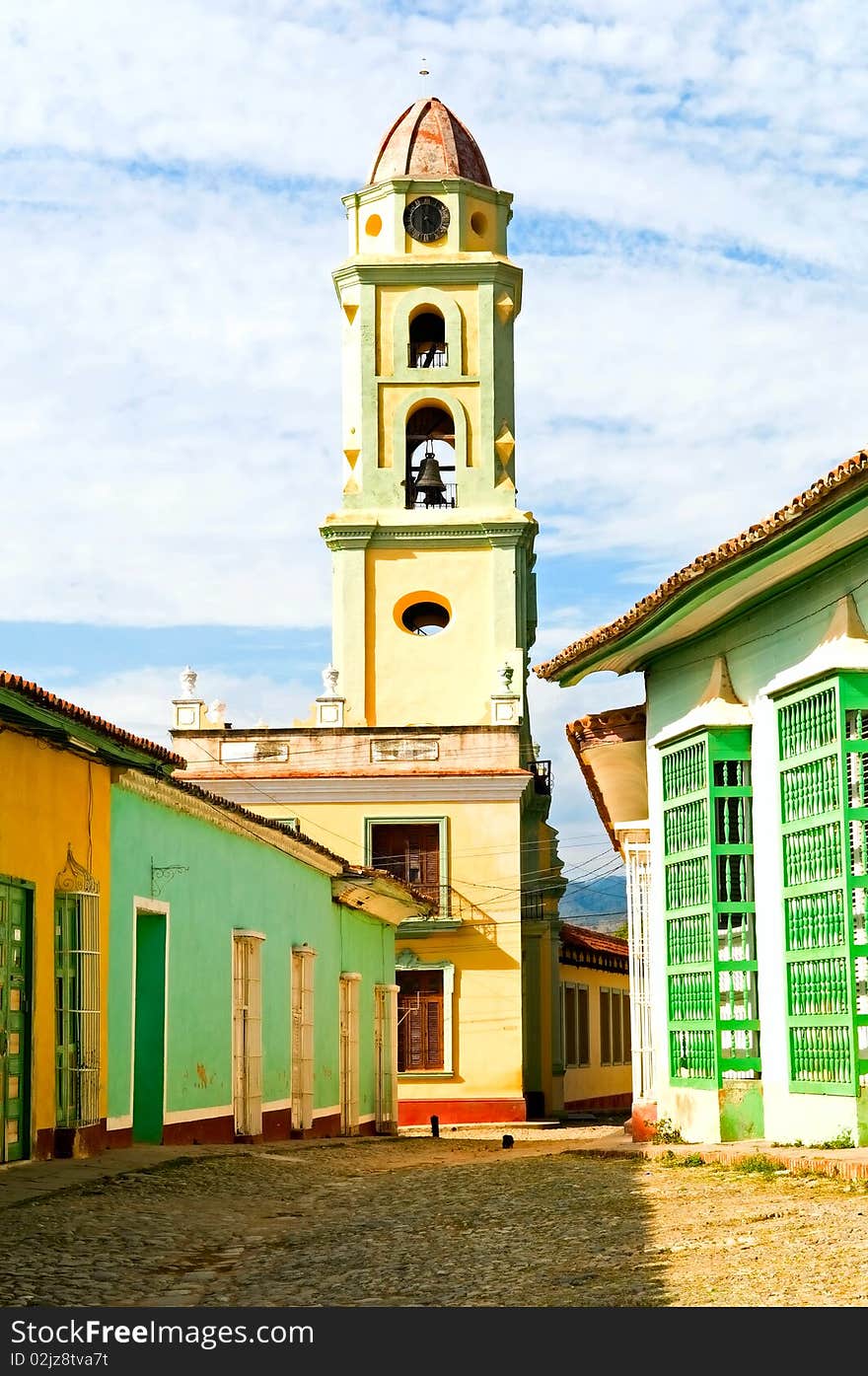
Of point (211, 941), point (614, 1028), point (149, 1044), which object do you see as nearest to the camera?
point (149, 1044)

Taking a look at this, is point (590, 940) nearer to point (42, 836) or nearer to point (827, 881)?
point (42, 836)

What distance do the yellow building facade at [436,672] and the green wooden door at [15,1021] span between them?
59.3ft

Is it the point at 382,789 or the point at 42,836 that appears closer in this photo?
the point at 42,836

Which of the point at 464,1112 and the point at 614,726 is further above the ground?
the point at 614,726

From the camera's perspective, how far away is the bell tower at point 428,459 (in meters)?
33.7

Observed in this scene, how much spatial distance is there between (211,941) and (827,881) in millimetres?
7176

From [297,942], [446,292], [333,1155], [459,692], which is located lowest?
[333,1155]

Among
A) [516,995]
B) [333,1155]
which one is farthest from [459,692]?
[333,1155]

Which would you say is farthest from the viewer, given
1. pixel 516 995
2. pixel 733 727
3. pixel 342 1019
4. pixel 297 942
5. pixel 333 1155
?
pixel 516 995

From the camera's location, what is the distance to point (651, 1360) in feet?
18.1

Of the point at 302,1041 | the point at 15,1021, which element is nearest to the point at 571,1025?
the point at 302,1041

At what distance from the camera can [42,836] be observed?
1331 centimetres

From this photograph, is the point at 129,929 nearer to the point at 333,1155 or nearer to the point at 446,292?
the point at 333,1155

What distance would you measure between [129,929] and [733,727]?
494 cm
